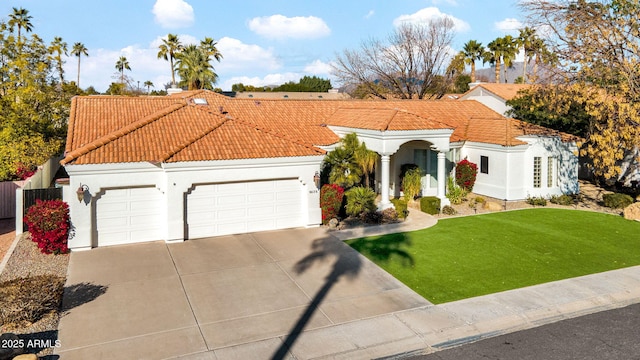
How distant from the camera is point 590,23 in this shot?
72.5 feet

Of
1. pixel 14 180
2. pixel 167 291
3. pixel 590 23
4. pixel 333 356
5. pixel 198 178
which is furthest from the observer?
pixel 14 180

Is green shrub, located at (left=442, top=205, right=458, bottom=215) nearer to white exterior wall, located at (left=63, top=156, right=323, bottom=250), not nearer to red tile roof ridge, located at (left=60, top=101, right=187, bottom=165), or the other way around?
white exterior wall, located at (left=63, top=156, right=323, bottom=250)

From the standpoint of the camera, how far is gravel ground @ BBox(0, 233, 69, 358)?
10648mm

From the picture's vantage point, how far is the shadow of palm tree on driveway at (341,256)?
1316 centimetres

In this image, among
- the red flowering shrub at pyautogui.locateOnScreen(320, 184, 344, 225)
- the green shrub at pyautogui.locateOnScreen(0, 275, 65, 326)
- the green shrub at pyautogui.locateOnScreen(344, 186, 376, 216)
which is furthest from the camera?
the green shrub at pyautogui.locateOnScreen(344, 186, 376, 216)

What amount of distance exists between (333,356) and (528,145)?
18.6 m

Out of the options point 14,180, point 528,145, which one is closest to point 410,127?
point 528,145

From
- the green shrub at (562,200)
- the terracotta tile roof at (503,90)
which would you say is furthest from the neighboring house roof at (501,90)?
the green shrub at (562,200)

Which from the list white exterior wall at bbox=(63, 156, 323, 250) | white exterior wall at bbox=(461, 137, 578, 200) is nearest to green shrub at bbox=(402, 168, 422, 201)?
white exterior wall at bbox=(461, 137, 578, 200)

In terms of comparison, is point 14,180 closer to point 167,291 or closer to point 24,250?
point 24,250

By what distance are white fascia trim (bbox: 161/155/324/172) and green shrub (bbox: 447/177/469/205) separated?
8.15m

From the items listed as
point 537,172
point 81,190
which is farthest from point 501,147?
point 81,190

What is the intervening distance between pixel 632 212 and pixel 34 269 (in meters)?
22.8

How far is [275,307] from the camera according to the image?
12.2 m
